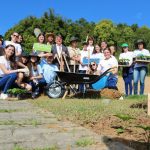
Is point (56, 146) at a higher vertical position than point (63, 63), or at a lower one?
lower

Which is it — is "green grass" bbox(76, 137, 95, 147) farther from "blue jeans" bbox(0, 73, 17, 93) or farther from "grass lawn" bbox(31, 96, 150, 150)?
"blue jeans" bbox(0, 73, 17, 93)

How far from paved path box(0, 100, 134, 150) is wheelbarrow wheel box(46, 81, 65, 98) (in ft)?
13.7

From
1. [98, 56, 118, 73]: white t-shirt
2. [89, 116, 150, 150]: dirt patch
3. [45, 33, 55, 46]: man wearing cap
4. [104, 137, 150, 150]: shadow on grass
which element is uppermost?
[45, 33, 55, 46]: man wearing cap

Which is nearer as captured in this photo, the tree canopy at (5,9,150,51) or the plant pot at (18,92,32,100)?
the plant pot at (18,92,32,100)

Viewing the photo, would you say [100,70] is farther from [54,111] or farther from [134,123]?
[134,123]

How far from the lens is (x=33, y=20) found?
186ft

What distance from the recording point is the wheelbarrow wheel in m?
11.0

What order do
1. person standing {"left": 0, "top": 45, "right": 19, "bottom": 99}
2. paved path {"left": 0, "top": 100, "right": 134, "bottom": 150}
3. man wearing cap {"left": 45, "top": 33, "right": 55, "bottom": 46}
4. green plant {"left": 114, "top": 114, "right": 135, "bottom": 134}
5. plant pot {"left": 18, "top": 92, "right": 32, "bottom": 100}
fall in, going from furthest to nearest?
man wearing cap {"left": 45, "top": 33, "right": 55, "bottom": 46}, plant pot {"left": 18, "top": 92, "right": 32, "bottom": 100}, person standing {"left": 0, "top": 45, "right": 19, "bottom": 99}, green plant {"left": 114, "top": 114, "right": 135, "bottom": 134}, paved path {"left": 0, "top": 100, "right": 134, "bottom": 150}

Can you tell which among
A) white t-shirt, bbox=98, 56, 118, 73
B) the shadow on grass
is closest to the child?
white t-shirt, bbox=98, 56, 118, 73

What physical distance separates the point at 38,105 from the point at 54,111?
129 cm

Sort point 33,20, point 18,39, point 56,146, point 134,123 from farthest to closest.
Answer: point 33,20 < point 18,39 < point 134,123 < point 56,146

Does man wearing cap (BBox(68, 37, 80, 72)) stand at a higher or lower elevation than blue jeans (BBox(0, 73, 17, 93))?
higher

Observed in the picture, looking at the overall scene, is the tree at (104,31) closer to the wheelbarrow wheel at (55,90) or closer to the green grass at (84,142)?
the wheelbarrow wheel at (55,90)

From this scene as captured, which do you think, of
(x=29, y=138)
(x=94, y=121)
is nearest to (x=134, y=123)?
(x=94, y=121)
